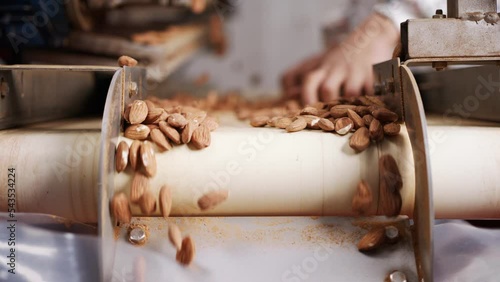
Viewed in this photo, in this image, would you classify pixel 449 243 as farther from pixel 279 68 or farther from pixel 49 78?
pixel 279 68

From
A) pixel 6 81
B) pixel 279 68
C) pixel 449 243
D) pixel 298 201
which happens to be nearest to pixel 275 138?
pixel 298 201

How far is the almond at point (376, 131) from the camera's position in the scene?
794 millimetres

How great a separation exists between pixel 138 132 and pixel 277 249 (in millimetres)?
299

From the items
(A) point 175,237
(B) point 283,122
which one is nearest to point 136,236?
(A) point 175,237

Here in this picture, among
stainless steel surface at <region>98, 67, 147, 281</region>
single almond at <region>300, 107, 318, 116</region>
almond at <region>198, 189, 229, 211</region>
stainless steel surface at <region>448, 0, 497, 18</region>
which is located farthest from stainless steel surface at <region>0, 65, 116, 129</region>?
stainless steel surface at <region>448, 0, 497, 18</region>

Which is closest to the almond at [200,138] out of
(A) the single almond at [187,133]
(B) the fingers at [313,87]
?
(A) the single almond at [187,133]

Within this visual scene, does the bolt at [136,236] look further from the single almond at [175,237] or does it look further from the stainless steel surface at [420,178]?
the stainless steel surface at [420,178]

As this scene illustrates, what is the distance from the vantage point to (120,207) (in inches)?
29.4

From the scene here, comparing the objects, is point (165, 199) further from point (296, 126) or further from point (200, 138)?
point (296, 126)

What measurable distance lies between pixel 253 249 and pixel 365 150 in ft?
0.81

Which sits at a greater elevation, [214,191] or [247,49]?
[247,49]

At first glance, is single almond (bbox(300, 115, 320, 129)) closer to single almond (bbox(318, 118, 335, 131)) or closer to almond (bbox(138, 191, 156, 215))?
single almond (bbox(318, 118, 335, 131))

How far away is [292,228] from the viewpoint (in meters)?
0.84

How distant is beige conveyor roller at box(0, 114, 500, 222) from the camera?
0.78 m
